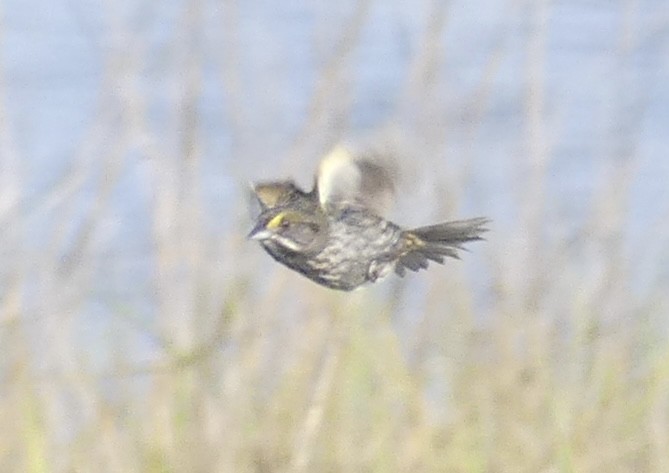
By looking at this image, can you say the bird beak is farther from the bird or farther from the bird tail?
the bird tail

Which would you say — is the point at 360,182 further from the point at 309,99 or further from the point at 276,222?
the point at 309,99

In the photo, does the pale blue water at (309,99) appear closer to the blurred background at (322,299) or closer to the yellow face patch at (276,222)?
the blurred background at (322,299)

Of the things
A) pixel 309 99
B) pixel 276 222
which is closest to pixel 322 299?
pixel 309 99

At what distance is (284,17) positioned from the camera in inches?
124

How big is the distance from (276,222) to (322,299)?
3.52 feet

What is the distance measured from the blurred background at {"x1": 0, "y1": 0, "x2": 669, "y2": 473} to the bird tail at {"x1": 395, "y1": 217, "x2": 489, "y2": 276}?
23.7 inches

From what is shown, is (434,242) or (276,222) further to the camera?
(434,242)

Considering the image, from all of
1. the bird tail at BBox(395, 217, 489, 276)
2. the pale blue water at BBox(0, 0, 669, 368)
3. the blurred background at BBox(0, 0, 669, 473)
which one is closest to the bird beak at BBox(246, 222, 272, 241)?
the bird tail at BBox(395, 217, 489, 276)

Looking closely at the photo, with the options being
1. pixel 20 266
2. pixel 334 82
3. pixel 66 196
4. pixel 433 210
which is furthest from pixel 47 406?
pixel 334 82

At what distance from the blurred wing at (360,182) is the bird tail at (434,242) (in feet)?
→ 0.12

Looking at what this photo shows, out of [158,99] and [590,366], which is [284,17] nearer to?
[158,99]

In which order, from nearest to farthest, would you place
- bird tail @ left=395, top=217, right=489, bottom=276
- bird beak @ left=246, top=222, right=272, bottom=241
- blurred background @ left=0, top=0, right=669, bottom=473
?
bird beak @ left=246, top=222, right=272, bottom=241, bird tail @ left=395, top=217, right=489, bottom=276, blurred background @ left=0, top=0, right=669, bottom=473

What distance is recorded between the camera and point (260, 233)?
98 cm

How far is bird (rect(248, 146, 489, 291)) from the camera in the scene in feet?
3.34
